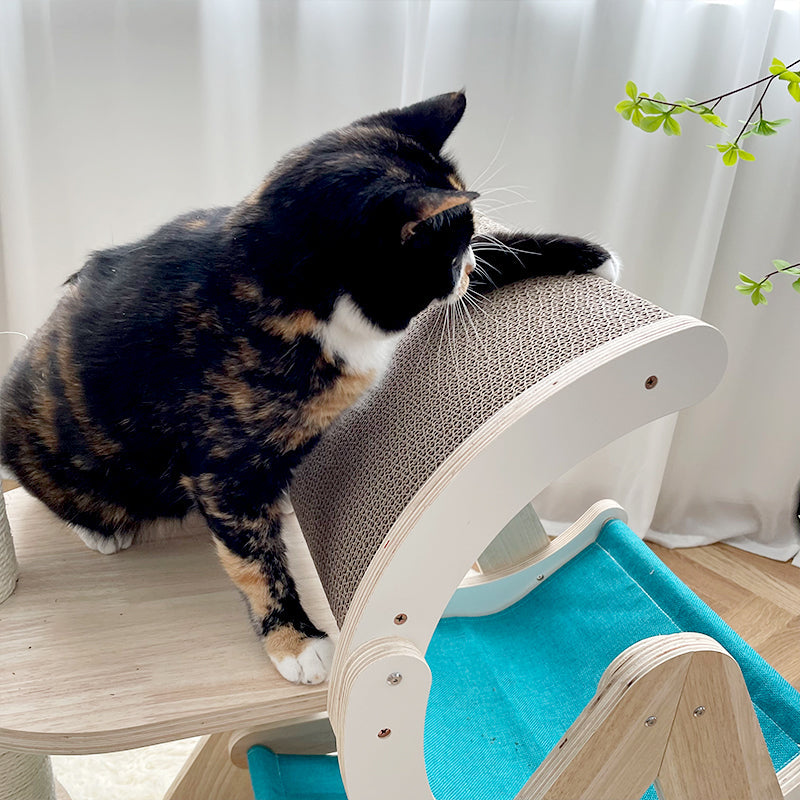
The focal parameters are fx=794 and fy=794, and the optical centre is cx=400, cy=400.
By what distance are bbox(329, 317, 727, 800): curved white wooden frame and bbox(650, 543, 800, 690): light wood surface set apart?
1118mm

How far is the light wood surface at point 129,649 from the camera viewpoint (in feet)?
2.14

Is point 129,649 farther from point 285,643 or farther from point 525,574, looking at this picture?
point 525,574

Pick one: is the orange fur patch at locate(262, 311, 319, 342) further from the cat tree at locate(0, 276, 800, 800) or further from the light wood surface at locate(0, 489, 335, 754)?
the light wood surface at locate(0, 489, 335, 754)

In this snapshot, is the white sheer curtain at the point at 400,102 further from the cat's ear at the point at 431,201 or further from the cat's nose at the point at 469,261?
the cat's ear at the point at 431,201

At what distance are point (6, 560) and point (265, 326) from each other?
346mm

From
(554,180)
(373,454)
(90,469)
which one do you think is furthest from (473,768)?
(554,180)

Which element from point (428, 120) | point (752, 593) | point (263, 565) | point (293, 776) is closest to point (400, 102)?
point (428, 120)


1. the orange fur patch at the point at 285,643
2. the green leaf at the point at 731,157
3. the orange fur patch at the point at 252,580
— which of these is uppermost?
the green leaf at the point at 731,157

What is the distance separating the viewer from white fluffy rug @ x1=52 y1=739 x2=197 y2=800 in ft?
3.79

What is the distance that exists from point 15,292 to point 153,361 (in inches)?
34.5

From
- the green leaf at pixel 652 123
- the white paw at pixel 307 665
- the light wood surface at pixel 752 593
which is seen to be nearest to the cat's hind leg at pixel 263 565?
the white paw at pixel 307 665

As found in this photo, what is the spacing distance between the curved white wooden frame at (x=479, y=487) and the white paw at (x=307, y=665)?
0.08 metres

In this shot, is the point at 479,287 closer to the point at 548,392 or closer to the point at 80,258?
the point at 548,392

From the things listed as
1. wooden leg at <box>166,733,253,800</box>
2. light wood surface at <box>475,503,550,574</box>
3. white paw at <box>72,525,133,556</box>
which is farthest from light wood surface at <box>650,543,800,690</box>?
white paw at <box>72,525,133,556</box>
